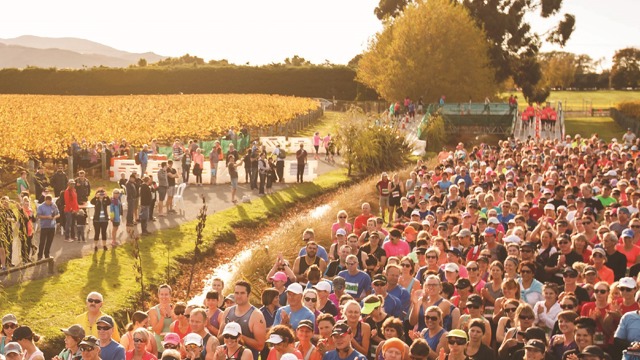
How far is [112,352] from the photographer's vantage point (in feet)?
27.4

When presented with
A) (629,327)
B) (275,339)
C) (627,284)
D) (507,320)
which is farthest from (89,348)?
(627,284)

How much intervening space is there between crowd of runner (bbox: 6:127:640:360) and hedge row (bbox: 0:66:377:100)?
73.3m

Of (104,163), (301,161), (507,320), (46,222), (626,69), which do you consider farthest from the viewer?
(626,69)

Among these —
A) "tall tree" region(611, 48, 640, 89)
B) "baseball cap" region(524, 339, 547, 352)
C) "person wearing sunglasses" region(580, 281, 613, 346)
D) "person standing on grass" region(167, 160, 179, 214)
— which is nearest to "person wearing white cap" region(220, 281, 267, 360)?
"baseball cap" region(524, 339, 547, 352)

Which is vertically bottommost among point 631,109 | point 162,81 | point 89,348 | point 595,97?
point 89,348

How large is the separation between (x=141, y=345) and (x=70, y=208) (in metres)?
11.5

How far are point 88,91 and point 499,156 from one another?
238 ft

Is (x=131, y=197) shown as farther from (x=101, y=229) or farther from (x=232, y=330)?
(x=232, y=330)

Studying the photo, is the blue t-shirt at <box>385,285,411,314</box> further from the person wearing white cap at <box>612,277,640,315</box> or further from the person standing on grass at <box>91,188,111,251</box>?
the person standing on grass at <box>91,188,111,251</box>

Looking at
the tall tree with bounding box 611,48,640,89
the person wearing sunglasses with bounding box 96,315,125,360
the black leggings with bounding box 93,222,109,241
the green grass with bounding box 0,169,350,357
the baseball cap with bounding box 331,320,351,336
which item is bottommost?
the green grass with bounding box 0,169,350,357

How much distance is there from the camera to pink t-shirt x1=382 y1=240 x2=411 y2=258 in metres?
12.9

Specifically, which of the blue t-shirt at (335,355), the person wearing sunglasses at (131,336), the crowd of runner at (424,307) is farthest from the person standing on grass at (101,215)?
the blue t-shirt at (335,355)

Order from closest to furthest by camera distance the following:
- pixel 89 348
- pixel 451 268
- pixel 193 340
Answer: pixel 89 348 < pixel 193 340 < pixel 451 268

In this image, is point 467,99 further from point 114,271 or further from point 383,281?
point 383,281
